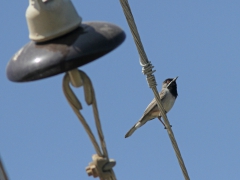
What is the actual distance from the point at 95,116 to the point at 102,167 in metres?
0.17

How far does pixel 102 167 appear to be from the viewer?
2156 millimetres

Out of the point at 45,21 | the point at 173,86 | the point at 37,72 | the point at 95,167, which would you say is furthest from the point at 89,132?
the point at 173,86

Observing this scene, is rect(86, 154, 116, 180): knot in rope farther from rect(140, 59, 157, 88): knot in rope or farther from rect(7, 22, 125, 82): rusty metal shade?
rect(140, 59, 157, 88): knot in rope

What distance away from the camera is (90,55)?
2111 mm

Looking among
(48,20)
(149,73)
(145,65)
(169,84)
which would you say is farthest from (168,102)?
(48,20)

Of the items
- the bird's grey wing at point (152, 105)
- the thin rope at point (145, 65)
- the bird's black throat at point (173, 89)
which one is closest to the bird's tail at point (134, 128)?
the bird's grey wing at point (152, 105)

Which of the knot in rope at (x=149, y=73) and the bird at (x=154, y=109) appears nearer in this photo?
the knot in rope at (x=149, y=73)

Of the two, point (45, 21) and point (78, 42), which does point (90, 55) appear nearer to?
point (78, 42)

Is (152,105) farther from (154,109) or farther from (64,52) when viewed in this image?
(64,52)

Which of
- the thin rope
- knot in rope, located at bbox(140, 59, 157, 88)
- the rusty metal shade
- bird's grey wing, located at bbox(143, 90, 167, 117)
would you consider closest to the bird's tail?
bird's grey wing, located at bbox(143, 90, 167, 117)

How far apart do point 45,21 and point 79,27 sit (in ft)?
0.39

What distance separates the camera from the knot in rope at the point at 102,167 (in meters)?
2.16

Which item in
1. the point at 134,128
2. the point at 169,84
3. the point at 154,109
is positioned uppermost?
the point at 169,84

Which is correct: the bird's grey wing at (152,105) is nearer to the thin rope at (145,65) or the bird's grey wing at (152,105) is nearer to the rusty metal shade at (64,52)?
the thin rope at (145,65)
